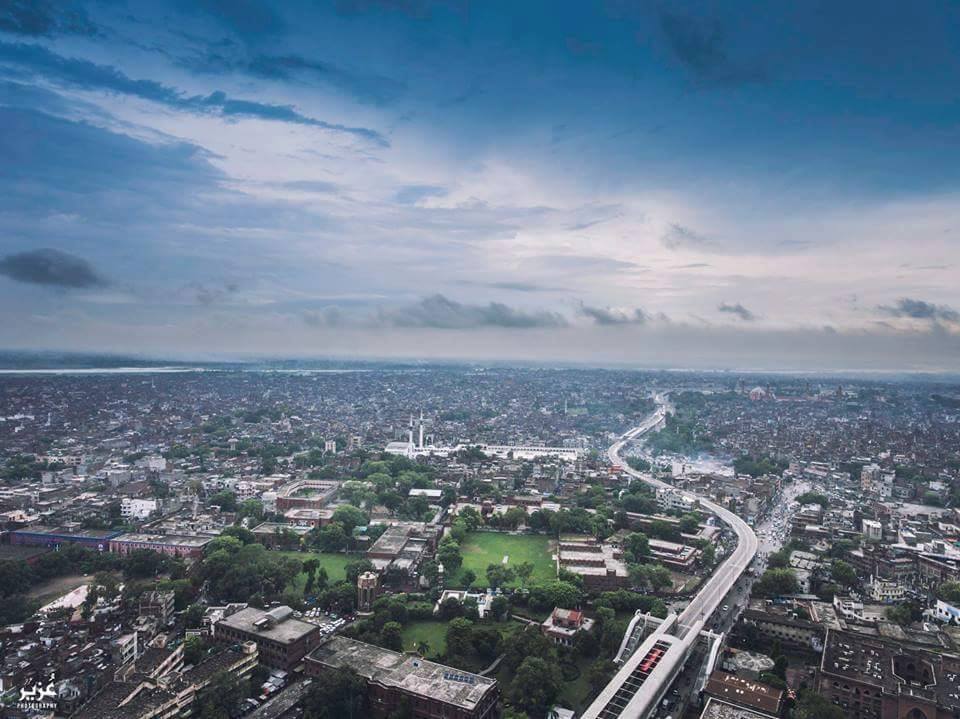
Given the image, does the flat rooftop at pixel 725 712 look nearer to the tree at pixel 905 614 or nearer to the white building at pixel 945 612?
the tree at pixel 905 614

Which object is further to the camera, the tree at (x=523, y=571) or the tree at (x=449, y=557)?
the tree at (x=449, y=557)

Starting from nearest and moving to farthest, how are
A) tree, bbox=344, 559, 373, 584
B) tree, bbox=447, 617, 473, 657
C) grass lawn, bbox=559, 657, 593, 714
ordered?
grass lawn, bbox=559, 657, 593, 714
tree, bbox=447, 617, 473, 657
tree, bbox=344, 559, 373, 584

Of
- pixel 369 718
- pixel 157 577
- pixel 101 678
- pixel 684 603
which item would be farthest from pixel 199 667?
pixel 684 603

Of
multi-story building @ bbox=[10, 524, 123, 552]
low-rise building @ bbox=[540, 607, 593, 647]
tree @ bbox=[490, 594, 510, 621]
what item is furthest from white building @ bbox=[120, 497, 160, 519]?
low-rise building @ bbox=[540, 607, 593, 647]

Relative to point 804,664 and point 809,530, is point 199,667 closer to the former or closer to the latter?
point 804,664

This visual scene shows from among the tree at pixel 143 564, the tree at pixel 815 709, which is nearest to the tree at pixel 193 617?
the tree at pixel 143 564

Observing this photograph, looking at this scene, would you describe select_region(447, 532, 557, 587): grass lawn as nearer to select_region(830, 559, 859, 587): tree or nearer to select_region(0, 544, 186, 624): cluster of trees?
select_region(0, 544, 186, 624): cluster of trees
